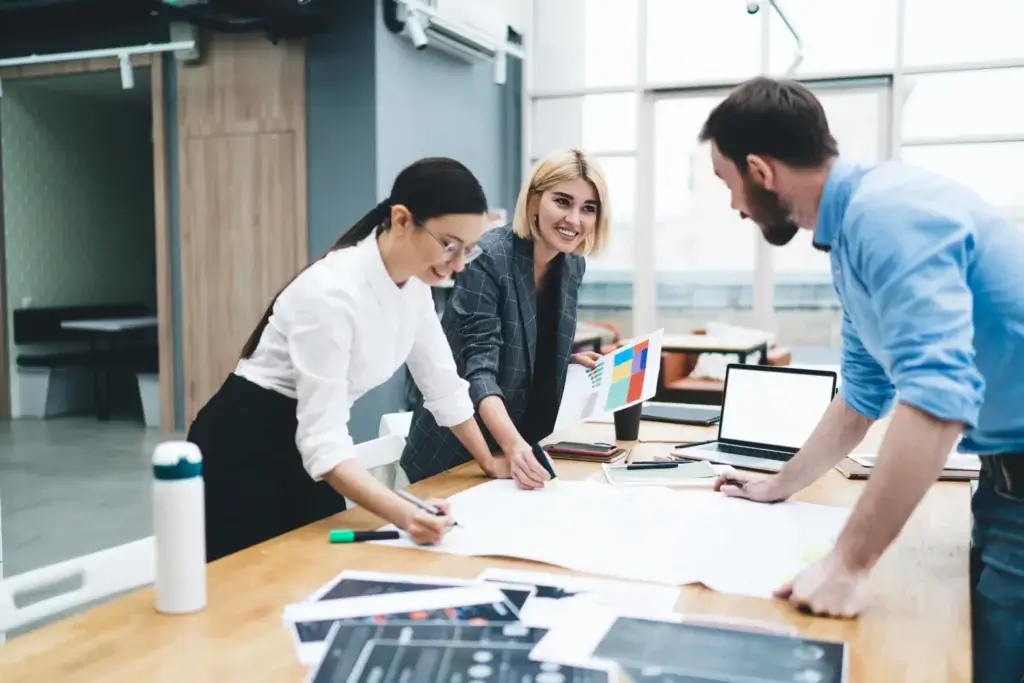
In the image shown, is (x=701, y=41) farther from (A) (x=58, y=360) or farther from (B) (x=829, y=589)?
(B) (x=829, y=589)

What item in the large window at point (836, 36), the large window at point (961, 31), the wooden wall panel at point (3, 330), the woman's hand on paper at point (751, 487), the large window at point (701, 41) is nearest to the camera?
the woman's hand on paper at point (751, 487)

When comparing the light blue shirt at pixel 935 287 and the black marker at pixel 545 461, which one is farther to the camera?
the black marker at pixel 545 461

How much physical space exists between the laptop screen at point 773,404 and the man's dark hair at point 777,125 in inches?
36.8

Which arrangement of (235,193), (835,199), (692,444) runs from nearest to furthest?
(835,199) < (692,444) < (235,193)

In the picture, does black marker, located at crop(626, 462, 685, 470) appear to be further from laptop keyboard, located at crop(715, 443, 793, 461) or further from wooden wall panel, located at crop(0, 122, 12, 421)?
wooden wall panel, located at crop(0, 122, 12, 421)

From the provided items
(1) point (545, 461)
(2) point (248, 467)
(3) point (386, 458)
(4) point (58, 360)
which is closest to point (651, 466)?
(1) point (545, 461)

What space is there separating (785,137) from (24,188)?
8.33m

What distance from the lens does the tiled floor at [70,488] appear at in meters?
3.99

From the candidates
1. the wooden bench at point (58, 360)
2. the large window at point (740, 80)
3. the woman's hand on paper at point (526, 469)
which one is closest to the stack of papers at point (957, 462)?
the woman's hand on paper at point (526, 469)

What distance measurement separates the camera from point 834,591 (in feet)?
3.75

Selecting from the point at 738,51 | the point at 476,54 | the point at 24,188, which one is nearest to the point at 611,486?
the point at 476,54

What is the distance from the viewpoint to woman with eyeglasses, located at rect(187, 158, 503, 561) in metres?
1.46

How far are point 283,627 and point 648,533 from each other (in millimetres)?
629

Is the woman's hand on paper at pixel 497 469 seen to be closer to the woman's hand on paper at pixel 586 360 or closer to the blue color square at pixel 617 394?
the blue color square at pixel 617 394
